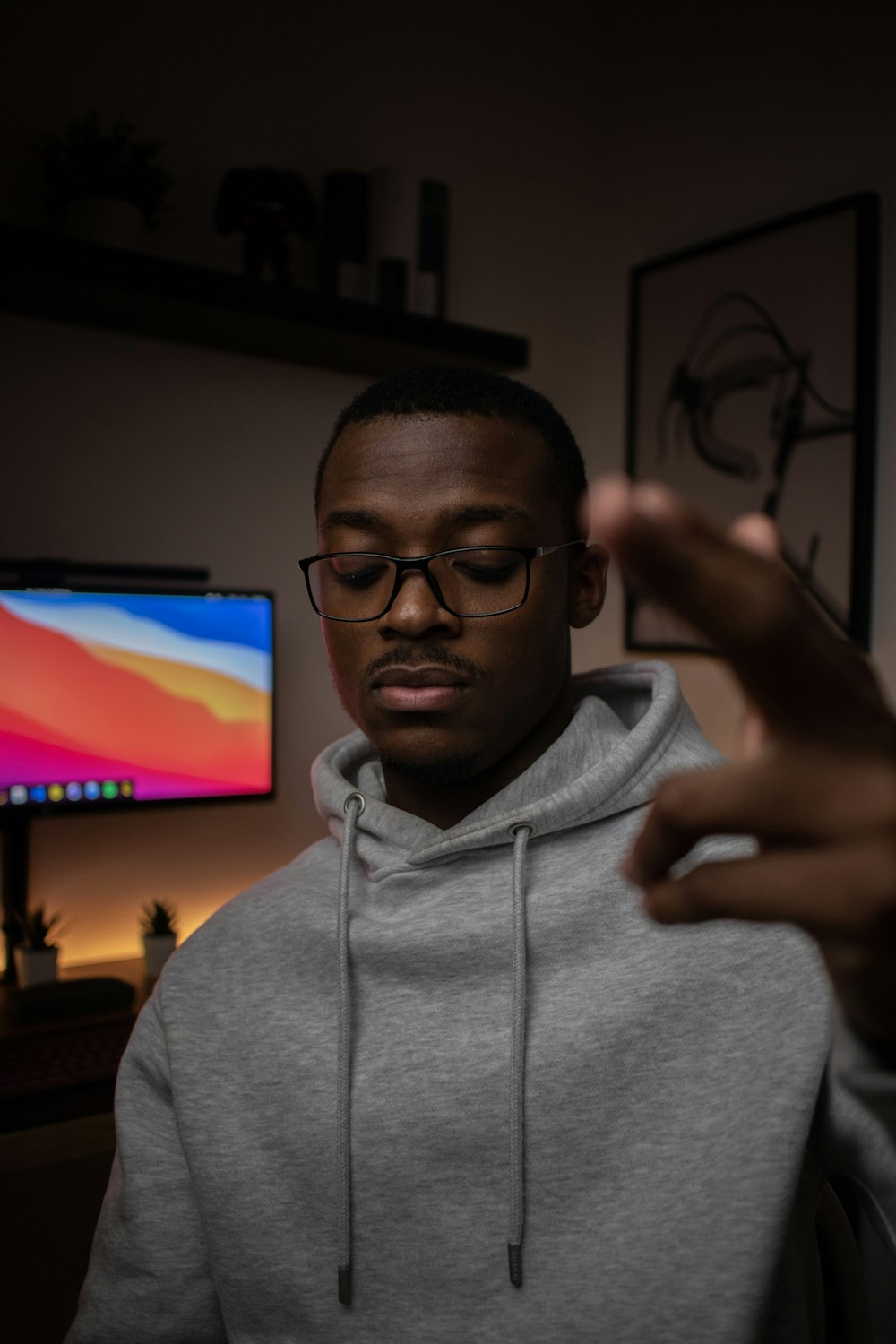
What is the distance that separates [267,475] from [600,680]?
1295mm

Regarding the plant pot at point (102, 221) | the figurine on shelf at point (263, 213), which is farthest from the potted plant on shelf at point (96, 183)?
the figurine on shelf at point (263, 213)

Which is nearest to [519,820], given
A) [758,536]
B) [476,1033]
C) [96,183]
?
[476,1033]

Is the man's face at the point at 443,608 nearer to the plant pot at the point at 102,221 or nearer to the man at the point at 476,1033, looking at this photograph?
the man at the point at 476,1033

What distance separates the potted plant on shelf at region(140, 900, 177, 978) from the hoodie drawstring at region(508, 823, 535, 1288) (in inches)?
44.1

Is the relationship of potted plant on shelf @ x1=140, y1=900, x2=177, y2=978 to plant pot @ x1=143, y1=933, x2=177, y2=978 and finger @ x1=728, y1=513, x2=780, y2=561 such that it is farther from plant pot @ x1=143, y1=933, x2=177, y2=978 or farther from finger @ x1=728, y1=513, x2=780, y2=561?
finger @ x1=728, y1=513, x2=780, y2=561

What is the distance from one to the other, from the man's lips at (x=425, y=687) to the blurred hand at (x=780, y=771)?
1.66 feet

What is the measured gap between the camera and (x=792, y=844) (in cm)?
36

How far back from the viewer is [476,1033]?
864mm

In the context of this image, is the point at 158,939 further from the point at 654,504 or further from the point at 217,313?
the point at 654,504

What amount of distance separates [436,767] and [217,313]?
1.28 meters

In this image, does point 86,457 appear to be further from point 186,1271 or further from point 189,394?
point 186,1271

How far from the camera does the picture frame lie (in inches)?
79.7

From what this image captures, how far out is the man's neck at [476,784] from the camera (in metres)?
0.95

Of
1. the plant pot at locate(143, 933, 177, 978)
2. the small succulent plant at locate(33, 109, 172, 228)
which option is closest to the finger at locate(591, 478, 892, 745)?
the plant pot at locate(143, 933, 177, 978)
